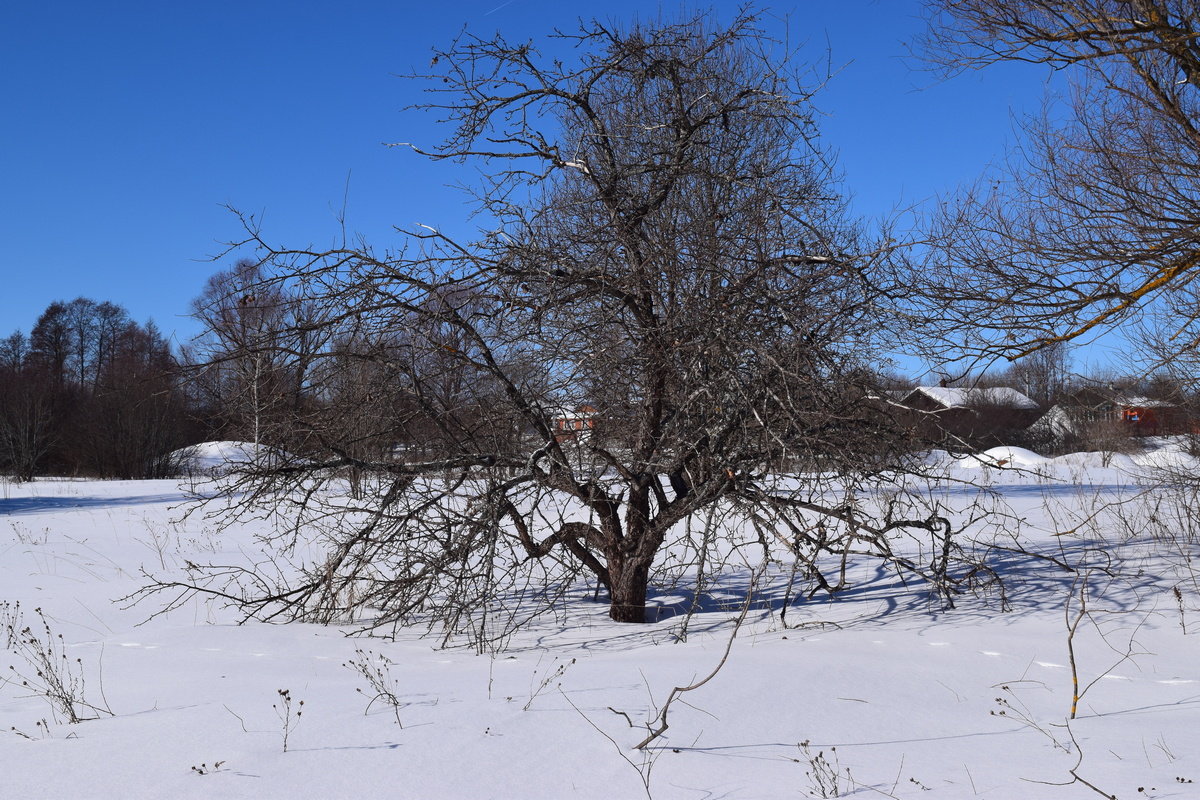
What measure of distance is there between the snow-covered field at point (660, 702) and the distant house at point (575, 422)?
A: 1.39m

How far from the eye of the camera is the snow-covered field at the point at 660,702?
2855mm

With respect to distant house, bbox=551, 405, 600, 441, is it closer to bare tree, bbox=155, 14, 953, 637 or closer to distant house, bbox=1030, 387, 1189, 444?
bare tree, bbox=155, 14, 953, 637

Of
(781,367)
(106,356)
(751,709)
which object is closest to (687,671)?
(751,709)

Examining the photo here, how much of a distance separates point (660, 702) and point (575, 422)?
2.71 m

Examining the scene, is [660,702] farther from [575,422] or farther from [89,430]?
[89,430]

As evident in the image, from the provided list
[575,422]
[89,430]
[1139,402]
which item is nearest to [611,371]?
[575,422]

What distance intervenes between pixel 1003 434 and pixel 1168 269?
64.7ft

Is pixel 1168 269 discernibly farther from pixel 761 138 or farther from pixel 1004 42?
pixel 761 138

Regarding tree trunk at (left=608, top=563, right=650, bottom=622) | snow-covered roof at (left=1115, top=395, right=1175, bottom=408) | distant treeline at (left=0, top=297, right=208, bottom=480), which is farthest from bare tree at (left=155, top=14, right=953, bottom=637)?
distant treeline at (left=0, top=297, right=208, bottom=480)

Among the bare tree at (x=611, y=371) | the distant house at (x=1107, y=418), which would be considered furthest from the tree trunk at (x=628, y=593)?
the distant house at (x=1107, y=418)

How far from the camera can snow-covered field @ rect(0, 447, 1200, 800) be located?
2.86 m

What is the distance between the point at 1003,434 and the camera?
25297 mm

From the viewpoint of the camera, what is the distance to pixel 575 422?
19.9 feet

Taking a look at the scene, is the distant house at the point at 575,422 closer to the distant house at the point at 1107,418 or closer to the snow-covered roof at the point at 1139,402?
the distant house at the point at 1107,418
